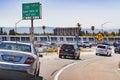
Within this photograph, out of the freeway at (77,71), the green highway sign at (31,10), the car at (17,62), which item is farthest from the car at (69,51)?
the car at (17,62)

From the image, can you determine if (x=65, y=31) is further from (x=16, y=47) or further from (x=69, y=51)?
(x=16, y=47)

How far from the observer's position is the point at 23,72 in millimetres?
14164

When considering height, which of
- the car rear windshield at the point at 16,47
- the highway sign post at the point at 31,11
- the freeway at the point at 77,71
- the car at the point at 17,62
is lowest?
the freeway at the point at 77,71

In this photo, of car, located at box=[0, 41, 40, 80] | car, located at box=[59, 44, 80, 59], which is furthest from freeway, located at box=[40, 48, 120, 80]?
car, located at box=[59, 44, 80, 59]

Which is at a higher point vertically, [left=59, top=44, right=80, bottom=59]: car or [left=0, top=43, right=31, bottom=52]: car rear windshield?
[left=0, top=43, right=31, bottom=52]: car rear windshield

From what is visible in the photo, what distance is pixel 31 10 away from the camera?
4878cm

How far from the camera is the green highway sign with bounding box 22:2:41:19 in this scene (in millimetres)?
47969

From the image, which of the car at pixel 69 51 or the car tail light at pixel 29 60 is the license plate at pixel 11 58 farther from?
the car at pixel 69 51

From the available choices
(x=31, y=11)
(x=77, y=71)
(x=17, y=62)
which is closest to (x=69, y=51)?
(x=31, y=11)

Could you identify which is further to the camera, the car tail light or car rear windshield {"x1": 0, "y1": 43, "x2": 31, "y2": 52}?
car rear windshield {"x1": 0, "y1": 43, "x2": 31, "y2": 52}

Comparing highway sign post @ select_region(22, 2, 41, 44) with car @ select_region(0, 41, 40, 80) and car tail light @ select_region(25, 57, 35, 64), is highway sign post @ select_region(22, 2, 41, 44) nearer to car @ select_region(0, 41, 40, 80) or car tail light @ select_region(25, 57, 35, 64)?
car @ select_region(0, 41, 40, 80)

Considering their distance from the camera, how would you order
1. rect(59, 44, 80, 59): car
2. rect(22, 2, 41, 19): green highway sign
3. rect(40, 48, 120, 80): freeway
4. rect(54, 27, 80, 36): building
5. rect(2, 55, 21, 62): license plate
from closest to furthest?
1. rect(2, 55, 21, 62): license plate
2. rect(40, 48, 120, 80): freeway
3. rect(59, 44, 80, 59): car
4. rect(22, 2, 41, 19): green highway sign
5. rect(54, 27, 80, 36): building

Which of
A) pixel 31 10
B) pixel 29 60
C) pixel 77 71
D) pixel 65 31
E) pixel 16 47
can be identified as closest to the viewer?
pixel 29 60

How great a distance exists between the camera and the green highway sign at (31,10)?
4797cm
